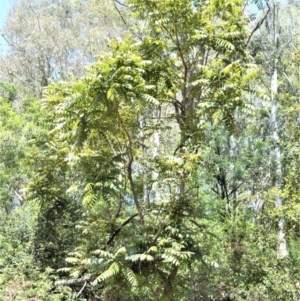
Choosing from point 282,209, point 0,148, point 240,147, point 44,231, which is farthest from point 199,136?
point 240,147

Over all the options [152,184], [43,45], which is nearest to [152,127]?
[152,184]

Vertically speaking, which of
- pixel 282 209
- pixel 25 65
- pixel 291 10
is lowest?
pixel 282 209

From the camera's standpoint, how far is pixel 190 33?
5.70 meters

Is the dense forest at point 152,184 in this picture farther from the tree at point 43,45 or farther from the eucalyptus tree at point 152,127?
the tree at point 43,45

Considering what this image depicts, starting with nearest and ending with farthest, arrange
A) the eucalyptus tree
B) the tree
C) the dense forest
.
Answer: the eucalyptus tree, the dense forest, the tree

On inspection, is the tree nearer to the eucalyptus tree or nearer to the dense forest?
the dense forest

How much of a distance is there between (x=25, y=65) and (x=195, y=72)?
40.5 feet

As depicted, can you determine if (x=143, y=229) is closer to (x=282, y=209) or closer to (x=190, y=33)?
(x=282, y=209)

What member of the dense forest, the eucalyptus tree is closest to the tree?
the dense forest

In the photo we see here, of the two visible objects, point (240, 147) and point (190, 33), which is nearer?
point (190, 33)

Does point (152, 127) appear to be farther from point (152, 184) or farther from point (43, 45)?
point (43, 45)

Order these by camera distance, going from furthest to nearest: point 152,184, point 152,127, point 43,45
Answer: point 43,45 < point 152,184 < point 152,127

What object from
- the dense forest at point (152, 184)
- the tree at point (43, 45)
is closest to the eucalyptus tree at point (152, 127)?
the dense forest at point (152, 184)

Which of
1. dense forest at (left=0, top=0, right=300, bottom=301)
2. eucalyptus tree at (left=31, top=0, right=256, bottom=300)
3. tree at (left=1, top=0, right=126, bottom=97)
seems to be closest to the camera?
eucalyptus tree at (left=31, top=0, right=256, bottom=300)
